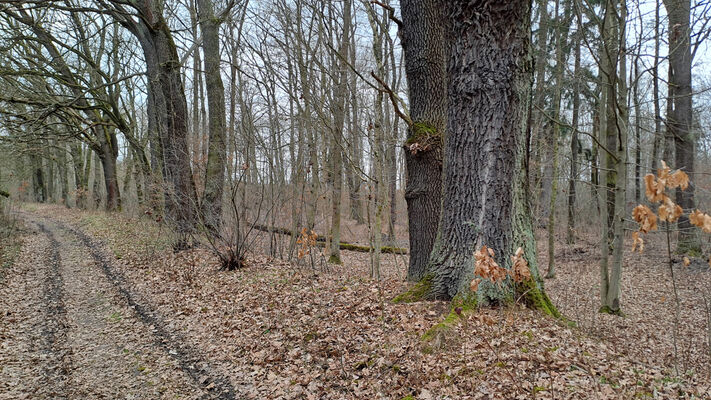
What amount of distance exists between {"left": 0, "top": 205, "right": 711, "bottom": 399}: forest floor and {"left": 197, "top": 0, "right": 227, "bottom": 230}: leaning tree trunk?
196cm

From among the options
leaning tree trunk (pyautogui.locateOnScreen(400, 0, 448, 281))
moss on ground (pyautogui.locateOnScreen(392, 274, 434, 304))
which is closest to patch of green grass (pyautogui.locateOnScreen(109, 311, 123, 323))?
moss on ground (pyautogui.locateOnScreen(392, 274, 434, 304))

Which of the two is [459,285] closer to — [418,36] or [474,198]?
[474,198]

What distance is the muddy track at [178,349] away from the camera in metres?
4.20

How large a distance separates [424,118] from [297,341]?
12.1 feet

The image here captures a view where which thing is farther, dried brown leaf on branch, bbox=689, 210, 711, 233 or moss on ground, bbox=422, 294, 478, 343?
moss on ground, bbox=422, 294, 478, 343

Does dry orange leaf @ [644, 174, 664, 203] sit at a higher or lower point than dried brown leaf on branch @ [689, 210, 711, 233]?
higher

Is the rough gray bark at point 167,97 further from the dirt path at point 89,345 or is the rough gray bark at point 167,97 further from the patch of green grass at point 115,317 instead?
the patch of green grass at point 115,317

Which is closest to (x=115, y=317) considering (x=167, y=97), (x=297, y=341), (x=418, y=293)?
(x=297, y=341)

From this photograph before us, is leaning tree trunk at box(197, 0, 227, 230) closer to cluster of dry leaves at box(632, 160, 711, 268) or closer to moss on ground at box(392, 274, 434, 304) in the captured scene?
moss on ground at box(392, 274, 434, 304)

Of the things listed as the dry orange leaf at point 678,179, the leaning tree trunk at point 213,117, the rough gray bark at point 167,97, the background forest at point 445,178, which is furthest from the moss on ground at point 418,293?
the rough gray bark at point 167,97

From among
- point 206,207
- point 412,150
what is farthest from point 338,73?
point 412,150

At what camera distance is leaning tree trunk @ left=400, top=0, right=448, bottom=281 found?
599 cm

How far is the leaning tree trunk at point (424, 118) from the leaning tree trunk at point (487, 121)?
1.67 metres

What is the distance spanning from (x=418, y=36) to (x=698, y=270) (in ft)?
31.8
